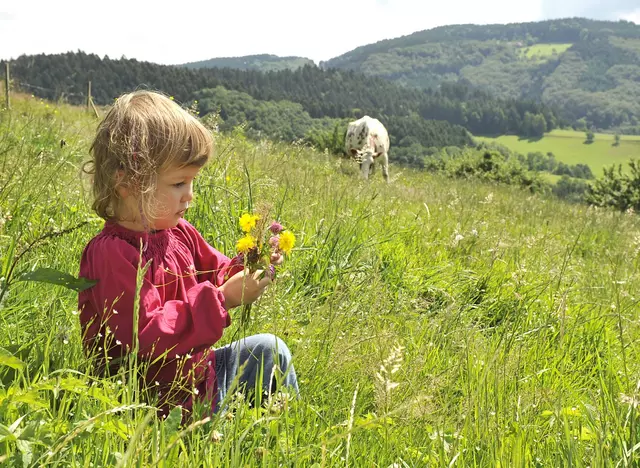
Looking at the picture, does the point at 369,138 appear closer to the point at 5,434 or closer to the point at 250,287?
the point at 250,287

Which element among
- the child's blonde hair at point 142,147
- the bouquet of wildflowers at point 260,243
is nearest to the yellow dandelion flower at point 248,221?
the bouquet of wildflowers at point 260,243

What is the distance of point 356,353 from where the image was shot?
244 centimetres

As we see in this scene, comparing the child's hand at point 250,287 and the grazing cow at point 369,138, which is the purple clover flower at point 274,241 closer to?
the child's hand at point 250,287

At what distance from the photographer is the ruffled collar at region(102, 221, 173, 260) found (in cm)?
200

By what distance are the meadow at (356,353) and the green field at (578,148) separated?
124 m

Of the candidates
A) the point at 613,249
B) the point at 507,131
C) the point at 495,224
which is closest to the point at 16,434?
the point at 495,224

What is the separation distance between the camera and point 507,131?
550 ft

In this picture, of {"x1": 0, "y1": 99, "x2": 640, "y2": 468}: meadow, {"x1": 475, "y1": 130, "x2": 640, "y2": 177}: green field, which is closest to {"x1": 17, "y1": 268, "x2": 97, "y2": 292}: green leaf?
{"x1": 0, "y1": 99, "x2": 640, "y2": 468}: meadow

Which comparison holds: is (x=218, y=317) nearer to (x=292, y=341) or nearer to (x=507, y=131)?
(x=292, y=341)

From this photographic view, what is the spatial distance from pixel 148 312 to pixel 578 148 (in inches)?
6189

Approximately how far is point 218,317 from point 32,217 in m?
1.66

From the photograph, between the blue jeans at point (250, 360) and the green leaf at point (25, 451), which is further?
the blue jeans at point (250, 360)

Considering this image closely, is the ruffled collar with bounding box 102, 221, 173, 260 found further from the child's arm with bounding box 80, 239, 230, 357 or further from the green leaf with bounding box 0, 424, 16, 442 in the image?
the green leaf with bounding box 0, 424, 16, 442

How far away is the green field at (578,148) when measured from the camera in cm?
12788
